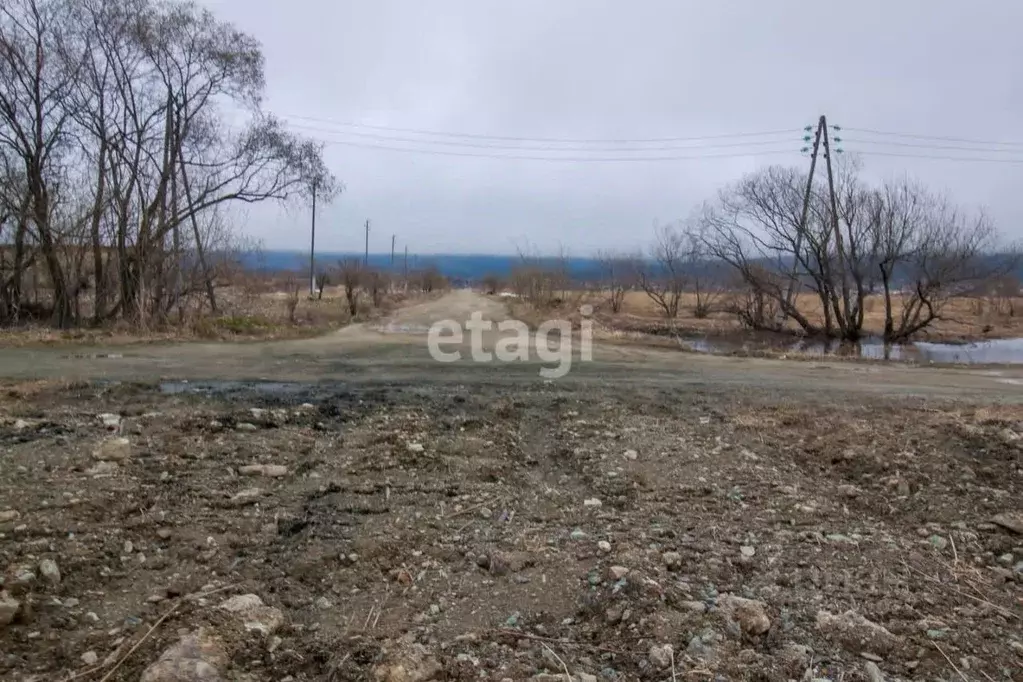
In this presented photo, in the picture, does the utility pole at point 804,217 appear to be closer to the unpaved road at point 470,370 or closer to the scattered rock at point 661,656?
the unpaved road at point 470,370

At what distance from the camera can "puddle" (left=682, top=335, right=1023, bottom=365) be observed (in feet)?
60.0

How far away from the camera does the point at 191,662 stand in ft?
8.48

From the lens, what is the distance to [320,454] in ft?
17.9

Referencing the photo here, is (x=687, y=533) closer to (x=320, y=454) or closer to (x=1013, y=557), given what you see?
(x=1013, y=557)

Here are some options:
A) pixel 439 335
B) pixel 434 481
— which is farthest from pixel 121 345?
pixel 434 481

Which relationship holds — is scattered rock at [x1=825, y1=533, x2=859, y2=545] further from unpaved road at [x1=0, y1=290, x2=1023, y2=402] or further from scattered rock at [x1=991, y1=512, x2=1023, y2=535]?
unpaved road at [x1=0, y1=290, x2=1023, y2=402]

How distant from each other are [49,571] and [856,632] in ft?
11.9

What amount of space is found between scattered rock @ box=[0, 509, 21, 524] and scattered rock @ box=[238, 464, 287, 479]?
1.32 meters

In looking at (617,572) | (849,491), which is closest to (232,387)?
(617,572)

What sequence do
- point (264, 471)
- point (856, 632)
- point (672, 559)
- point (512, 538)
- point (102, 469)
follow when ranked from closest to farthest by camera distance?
1. point (856, 632)
2. point (672, 559)
3. point (512, 538)
4. point (102, 469)
5. point (264, 471)

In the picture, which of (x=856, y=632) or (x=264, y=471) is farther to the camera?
(x=264, y=471)

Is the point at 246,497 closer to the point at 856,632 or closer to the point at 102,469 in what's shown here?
the point at 102,469

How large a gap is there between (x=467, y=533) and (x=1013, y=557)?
3.12 m

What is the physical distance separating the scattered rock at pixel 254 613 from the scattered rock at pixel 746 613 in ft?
6.46
